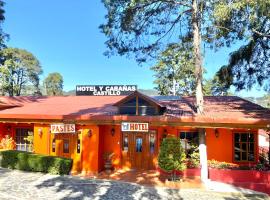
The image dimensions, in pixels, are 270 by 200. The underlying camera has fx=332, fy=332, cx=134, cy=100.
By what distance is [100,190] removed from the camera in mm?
13312

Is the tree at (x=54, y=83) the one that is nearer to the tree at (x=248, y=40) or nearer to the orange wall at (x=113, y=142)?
the orange wall at (x=113, y=142)

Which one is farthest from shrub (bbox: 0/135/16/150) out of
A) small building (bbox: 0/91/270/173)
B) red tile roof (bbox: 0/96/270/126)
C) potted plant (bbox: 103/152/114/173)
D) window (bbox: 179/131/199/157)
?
window (bbox: 179/131/199/157)

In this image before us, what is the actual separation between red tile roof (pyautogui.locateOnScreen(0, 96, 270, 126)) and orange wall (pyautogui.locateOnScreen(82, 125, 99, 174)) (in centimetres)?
85

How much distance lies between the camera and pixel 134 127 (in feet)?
54.0

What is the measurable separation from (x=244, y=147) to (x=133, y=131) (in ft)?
20.4

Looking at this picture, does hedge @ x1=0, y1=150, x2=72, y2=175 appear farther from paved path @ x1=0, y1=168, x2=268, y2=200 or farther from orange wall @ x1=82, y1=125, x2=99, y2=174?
orange wall @ x1=82, y1=125, x2=99, y2=174

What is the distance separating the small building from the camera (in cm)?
1653

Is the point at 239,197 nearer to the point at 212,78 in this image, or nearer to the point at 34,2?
the point at 34,2

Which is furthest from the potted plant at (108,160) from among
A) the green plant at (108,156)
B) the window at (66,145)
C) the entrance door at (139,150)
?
the window at (66,145)

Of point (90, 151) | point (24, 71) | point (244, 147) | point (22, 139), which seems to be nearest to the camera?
point (90, 151)

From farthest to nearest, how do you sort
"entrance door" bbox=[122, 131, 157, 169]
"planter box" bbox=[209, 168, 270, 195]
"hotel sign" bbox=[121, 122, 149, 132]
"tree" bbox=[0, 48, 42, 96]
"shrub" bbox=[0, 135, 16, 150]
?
"tree" bbox=[0, 48, 42, 96], "shrub" bbox=[0, 135, 16, 150], "entrance door" bbox=[122, 131, 157, 169], "hotel sign" bbox=[121, 122, 149, 132], "planter box" bbox=[209, 168, 270, 195]

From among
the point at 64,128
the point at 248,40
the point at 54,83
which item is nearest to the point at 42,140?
the point at 64,128

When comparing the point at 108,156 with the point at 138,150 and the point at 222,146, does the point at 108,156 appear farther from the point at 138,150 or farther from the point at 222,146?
the point at 222,146

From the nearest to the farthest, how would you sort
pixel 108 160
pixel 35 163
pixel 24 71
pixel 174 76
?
pixel 35 163, pixel 108 160, pixel 174 76, pixel 24 71
